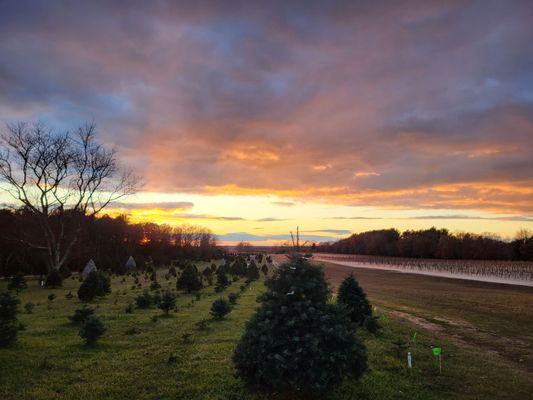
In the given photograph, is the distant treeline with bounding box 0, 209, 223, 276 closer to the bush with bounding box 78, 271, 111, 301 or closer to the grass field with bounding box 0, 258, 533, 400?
the bush with bounding box 78, 271, 111, 301

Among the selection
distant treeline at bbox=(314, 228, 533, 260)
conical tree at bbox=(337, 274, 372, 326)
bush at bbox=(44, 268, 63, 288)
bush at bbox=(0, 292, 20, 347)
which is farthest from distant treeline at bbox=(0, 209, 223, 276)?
distant treeline at bbox=(314, 228, 533, 260)

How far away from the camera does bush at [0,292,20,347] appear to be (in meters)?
11.3

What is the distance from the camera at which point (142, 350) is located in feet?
39.0

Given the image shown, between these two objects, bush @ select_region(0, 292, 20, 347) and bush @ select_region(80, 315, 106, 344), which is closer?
bush @ select_region(0, 292, 20, 347)

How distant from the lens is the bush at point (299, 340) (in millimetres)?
6895

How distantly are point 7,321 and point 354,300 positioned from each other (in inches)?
483

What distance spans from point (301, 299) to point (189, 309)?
14.2 meters

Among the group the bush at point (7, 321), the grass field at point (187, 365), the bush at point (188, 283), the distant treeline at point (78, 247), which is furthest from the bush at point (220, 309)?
the distant treeline at point (78, 247)

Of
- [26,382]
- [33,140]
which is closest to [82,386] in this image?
[26,382]

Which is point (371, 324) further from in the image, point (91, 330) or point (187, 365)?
point (91, 330)

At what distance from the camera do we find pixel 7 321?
11570 millimetres

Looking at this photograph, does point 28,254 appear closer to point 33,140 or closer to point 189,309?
point 33,140

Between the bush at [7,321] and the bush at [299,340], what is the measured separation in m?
8.29

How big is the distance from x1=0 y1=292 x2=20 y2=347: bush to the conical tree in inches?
450
